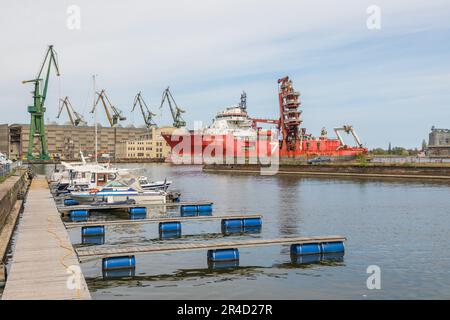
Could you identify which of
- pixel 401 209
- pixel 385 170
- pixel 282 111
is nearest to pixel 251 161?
pixel 282 111

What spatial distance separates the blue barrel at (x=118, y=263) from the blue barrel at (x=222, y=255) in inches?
135

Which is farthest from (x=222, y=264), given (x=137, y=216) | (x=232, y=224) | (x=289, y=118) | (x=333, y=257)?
(x=289, y=118)

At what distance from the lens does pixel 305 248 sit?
22.9m

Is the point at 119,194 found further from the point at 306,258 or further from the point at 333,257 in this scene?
the point at 333,257

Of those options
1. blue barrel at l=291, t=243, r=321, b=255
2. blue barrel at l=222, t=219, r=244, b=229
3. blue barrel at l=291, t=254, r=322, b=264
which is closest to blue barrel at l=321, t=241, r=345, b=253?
blue barrel at l=291, t=243, r=321, b=255

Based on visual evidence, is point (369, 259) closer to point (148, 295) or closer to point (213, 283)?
point (213, 283)

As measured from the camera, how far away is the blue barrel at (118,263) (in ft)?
65.0

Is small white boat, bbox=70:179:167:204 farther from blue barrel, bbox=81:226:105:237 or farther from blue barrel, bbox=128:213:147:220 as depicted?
blue barrel, bbox=81:226:105:237

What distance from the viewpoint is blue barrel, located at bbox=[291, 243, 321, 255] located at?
22859mm

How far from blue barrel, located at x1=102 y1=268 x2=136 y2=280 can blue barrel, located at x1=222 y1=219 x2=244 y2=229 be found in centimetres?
1175

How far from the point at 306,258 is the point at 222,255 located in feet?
13.0

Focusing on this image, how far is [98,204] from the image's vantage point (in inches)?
1499

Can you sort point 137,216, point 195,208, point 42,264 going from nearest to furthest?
point 42,264 < point 137,216 < point 195,208

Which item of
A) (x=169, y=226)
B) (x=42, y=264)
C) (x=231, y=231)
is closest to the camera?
(x=42, y=264)
